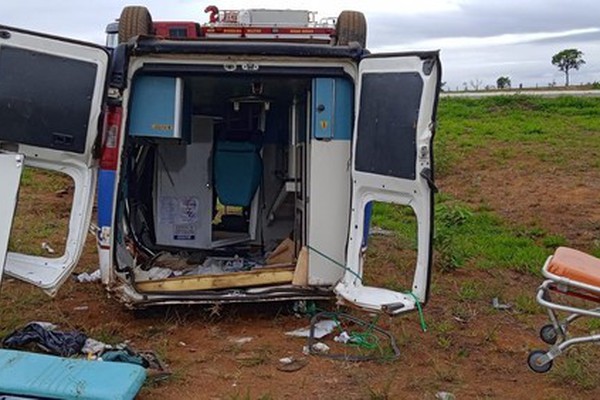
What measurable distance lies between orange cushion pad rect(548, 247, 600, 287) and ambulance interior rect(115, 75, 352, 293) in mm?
2117

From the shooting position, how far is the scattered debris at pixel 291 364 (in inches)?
178

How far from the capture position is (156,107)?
16.8 feet

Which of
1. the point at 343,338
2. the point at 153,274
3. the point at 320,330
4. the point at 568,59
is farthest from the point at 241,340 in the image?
the point at 568,59

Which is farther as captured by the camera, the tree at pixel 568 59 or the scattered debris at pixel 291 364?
the tree at pixel 568 59

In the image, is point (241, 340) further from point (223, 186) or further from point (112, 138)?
point (223, 186)

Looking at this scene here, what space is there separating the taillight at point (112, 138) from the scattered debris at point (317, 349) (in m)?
1.65

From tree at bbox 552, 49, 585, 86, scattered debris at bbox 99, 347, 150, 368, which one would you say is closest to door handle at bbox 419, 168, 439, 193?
scattered debris at bbox 99, 347, 150, 368

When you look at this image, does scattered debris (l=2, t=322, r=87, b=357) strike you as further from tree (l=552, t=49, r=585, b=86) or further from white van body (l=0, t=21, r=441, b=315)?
tree (l=552, t=49, r=585, b=86)

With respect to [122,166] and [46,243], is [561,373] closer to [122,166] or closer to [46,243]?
[122,166]

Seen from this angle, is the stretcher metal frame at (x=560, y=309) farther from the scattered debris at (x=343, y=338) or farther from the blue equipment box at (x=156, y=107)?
the blue equipment box at (x=156, y=107)

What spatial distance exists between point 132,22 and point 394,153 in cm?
312

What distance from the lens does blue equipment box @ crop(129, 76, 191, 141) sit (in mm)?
5078

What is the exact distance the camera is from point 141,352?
15.4ft

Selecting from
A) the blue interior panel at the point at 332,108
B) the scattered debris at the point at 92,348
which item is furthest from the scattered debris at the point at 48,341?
the blue interior panel at the point at 332,108
